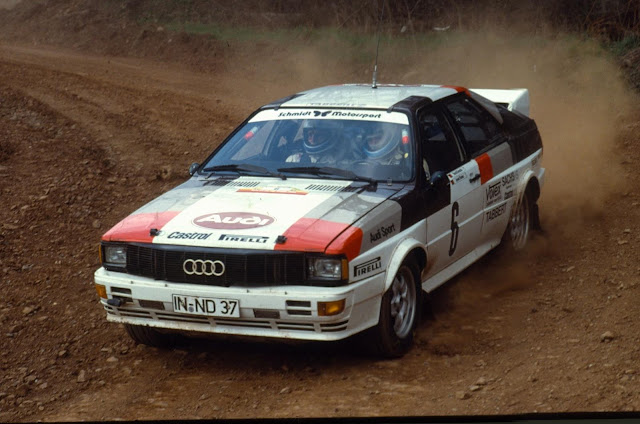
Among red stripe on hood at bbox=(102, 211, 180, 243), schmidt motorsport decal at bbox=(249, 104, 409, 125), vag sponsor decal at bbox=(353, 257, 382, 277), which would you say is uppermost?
schmidt motorsport decal at bbox=(249, 104, 409, 125)

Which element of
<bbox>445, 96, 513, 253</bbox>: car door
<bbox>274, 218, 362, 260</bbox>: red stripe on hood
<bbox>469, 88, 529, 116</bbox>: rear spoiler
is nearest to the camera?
<bbox>274, 218, 362, 260</bbox>: red stripe on hood

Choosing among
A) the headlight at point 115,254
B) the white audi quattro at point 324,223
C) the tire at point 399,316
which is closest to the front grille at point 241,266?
the white audi quattro at point 324,223

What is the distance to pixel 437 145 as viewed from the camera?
6.61m

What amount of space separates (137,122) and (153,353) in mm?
6288

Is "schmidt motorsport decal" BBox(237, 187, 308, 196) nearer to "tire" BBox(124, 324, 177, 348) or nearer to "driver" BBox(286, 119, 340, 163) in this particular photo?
"driver" BBox(286, 119, 340, 163)

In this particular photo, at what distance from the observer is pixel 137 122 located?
12055 millimetres

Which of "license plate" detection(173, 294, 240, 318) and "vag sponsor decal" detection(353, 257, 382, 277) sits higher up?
"vag sponsor decal" detection(353, 257, 382, 277)

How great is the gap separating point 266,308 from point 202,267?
432 mm

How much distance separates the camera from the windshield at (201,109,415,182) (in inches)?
248

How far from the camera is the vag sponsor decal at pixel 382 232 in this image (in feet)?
18.2

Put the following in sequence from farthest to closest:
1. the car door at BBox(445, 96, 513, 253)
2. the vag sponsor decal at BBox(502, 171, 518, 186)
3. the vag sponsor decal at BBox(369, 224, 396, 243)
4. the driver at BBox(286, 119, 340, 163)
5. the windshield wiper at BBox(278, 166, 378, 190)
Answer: the vag sponsor decal at BBox(502, 171, 518, 186), the car door at BBox(445, 96, 513, 253), the driver at BBox(286, 119, 340, 163), the windshield wiper at BBox(278, 166, 378, 190), the vag sponsor decal at BBox(369, 224, 396, 243)

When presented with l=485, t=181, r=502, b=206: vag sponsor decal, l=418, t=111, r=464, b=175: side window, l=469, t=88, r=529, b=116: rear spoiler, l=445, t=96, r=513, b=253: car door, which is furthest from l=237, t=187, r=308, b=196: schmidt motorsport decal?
l=469, t=88, r=529, b=116: rear spoiler

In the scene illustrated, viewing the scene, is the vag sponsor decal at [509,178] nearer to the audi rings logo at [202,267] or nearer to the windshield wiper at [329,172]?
the windshield wiper at [329,172]

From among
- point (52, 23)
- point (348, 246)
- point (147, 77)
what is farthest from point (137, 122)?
point (52, 23)
